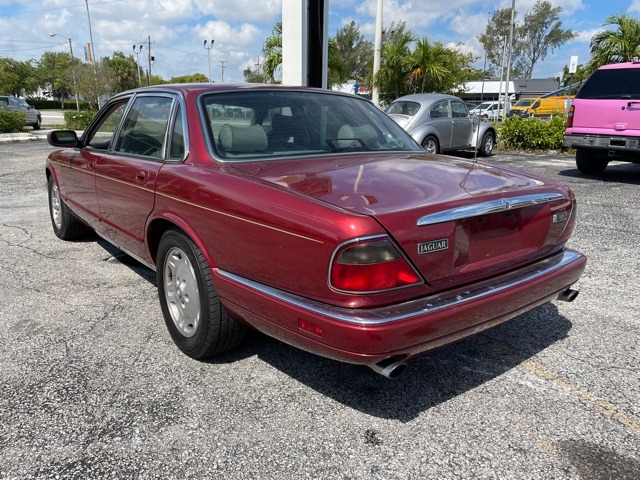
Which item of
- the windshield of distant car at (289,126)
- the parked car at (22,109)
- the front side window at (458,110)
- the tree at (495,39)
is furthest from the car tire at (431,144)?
the tree at (495,39)

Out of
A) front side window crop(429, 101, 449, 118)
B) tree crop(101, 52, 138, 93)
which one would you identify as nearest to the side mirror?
front side window crop(429, 101, 449, 118)

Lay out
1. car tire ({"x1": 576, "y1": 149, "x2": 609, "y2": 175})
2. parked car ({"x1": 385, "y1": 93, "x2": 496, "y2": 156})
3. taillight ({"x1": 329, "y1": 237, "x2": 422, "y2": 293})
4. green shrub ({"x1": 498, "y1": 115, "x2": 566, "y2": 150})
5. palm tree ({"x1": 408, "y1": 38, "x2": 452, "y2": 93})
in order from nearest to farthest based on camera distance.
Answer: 1. taillight ({"x1": 329, "y1": 237, "x2": 422, "y2": 293})
2. car tire ({"x1": 576, "y1": 149, "x2": 609, "y2": 175})
3. parked car ({"x1": 385, "y1": 93, "x2": 496, "y2": 156})
4. green shrub ({"x1": 498, "y1": 115, "x2": 566, "y2": 150})
5. palm tree ({"x1": 408, "y1": 38, "x2": 452, "y2": 93})

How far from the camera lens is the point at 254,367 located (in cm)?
296

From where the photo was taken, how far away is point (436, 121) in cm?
1203

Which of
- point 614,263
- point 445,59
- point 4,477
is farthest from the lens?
point 445,59

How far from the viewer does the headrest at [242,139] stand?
2988 millimetres

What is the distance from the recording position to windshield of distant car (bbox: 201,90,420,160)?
3035mm

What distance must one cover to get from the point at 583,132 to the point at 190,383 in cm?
823

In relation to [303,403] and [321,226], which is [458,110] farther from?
[321,226]

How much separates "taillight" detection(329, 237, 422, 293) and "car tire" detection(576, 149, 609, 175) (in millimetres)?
8718

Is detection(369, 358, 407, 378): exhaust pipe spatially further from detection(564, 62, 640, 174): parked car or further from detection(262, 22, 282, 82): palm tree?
detection(262, 22, 282, 82): palm tree

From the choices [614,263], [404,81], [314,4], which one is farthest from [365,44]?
[614,263]

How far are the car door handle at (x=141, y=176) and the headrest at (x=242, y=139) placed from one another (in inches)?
23.7

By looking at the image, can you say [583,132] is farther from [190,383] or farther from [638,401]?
[190,383]
